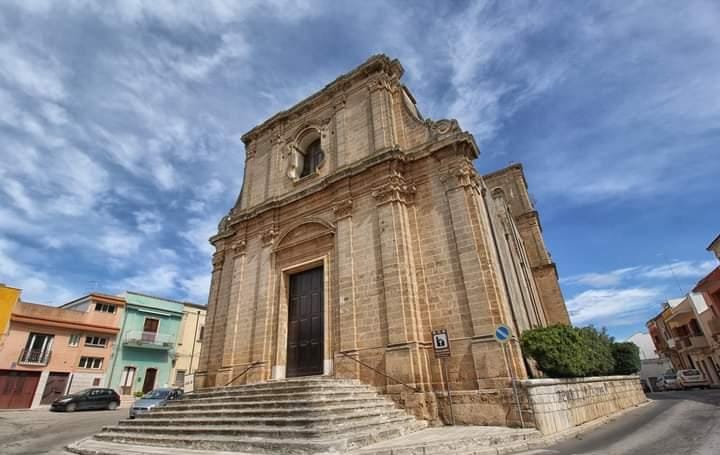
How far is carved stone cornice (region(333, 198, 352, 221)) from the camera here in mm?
11023

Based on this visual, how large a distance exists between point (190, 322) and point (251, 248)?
→ 16548 millimetres

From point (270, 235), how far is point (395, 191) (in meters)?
5.05

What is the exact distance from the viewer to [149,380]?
23125 millimetres

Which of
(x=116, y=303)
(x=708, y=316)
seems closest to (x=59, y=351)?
→ (x=116, y=303)

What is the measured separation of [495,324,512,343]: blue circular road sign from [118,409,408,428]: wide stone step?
2.58m

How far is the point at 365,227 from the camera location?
10.5m

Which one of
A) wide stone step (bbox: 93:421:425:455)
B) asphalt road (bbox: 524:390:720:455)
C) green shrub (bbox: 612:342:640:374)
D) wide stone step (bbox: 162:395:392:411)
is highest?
green shrub (bbox: 612:342:640:374)

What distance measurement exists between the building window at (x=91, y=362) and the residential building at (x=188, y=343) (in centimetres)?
436

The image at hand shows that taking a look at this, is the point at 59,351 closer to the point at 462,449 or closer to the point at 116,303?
the point at 116,303

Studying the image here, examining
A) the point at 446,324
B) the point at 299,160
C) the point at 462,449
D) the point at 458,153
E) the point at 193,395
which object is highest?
the point at 299,160

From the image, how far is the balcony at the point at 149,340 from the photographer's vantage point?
22.6m

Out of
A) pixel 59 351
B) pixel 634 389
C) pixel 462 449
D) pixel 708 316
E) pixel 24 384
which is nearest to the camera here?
pixel 462 449

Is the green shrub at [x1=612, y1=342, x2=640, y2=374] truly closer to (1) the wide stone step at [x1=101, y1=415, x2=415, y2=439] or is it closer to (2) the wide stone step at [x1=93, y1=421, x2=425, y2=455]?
(2) the wide stone step at [x1=93, y1=421, x2=425, y2=455]

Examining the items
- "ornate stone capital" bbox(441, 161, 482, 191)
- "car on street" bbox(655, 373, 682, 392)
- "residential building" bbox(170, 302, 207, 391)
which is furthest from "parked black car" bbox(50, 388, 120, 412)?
"car on street" bbox(655, 373, 682, 392)
